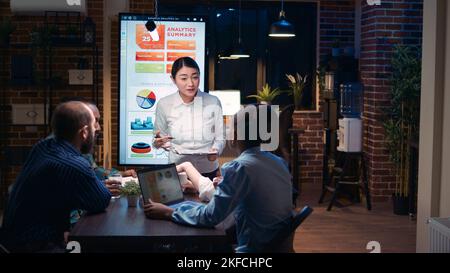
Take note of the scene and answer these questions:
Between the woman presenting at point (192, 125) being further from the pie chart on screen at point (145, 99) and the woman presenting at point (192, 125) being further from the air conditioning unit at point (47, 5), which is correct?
the air conditioning unit at point (47, 5)

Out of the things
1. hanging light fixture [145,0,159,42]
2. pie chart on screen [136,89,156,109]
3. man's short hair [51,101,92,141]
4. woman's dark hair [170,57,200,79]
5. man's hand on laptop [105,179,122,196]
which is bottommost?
man's hand on laptop [105,179,122,196]

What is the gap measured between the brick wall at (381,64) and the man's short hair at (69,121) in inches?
191

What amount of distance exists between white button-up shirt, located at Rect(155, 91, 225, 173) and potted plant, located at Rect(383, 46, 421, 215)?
2734mm

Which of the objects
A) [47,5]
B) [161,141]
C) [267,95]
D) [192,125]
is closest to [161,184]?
[161,141]

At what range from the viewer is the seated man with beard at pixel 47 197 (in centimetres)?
290

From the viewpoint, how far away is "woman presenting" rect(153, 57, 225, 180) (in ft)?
15.3

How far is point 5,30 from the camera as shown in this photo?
619 cm

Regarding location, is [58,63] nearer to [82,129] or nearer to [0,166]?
[0,166]

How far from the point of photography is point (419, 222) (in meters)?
4.57

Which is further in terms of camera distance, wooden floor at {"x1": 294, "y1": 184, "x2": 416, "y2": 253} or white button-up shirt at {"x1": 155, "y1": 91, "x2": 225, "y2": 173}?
wooden floor at {"x1": 294, "y1": 184, "x2": 416, "y2": 253}

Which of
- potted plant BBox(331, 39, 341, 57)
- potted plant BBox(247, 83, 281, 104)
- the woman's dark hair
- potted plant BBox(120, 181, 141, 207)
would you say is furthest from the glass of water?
potted plant BBox(331, 39, 341, 57)

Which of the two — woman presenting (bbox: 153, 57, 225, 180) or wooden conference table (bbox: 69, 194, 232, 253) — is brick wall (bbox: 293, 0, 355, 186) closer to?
woman presenting (bbox: 153, 57, 225, 180)
